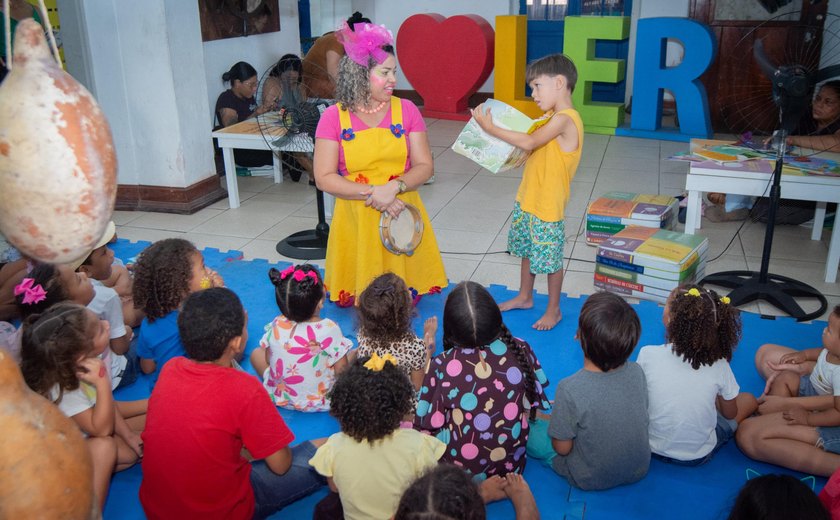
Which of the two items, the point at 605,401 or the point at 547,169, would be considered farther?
the point at 547,169

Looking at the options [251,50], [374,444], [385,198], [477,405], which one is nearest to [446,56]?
[251,50]

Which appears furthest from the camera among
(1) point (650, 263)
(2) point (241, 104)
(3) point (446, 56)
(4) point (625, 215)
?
(3) point (446, 56)

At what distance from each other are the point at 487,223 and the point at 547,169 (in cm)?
176

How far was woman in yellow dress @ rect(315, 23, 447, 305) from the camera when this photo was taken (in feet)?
11.4

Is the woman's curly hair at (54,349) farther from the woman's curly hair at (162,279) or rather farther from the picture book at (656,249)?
the picture book at (656,249)

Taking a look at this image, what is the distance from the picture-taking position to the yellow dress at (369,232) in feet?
11.9

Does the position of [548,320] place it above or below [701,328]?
below

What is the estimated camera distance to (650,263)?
13.2ft

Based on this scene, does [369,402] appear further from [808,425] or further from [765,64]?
[765,64]

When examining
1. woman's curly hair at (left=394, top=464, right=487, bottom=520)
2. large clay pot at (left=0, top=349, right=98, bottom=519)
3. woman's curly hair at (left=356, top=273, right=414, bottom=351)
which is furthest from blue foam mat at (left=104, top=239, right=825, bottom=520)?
large clay pot at (left=0, top=349, right=98, bottom=519)

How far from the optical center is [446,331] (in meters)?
2.41

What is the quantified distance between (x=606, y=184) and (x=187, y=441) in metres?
4.84

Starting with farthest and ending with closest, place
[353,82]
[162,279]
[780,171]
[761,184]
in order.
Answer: [761,184] → [780,171] → [353,82] → [162,279]

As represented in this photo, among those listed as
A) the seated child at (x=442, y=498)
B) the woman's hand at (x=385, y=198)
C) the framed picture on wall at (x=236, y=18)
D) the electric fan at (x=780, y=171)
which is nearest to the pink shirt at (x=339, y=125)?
the woman's hand at (x=385, y=198)
